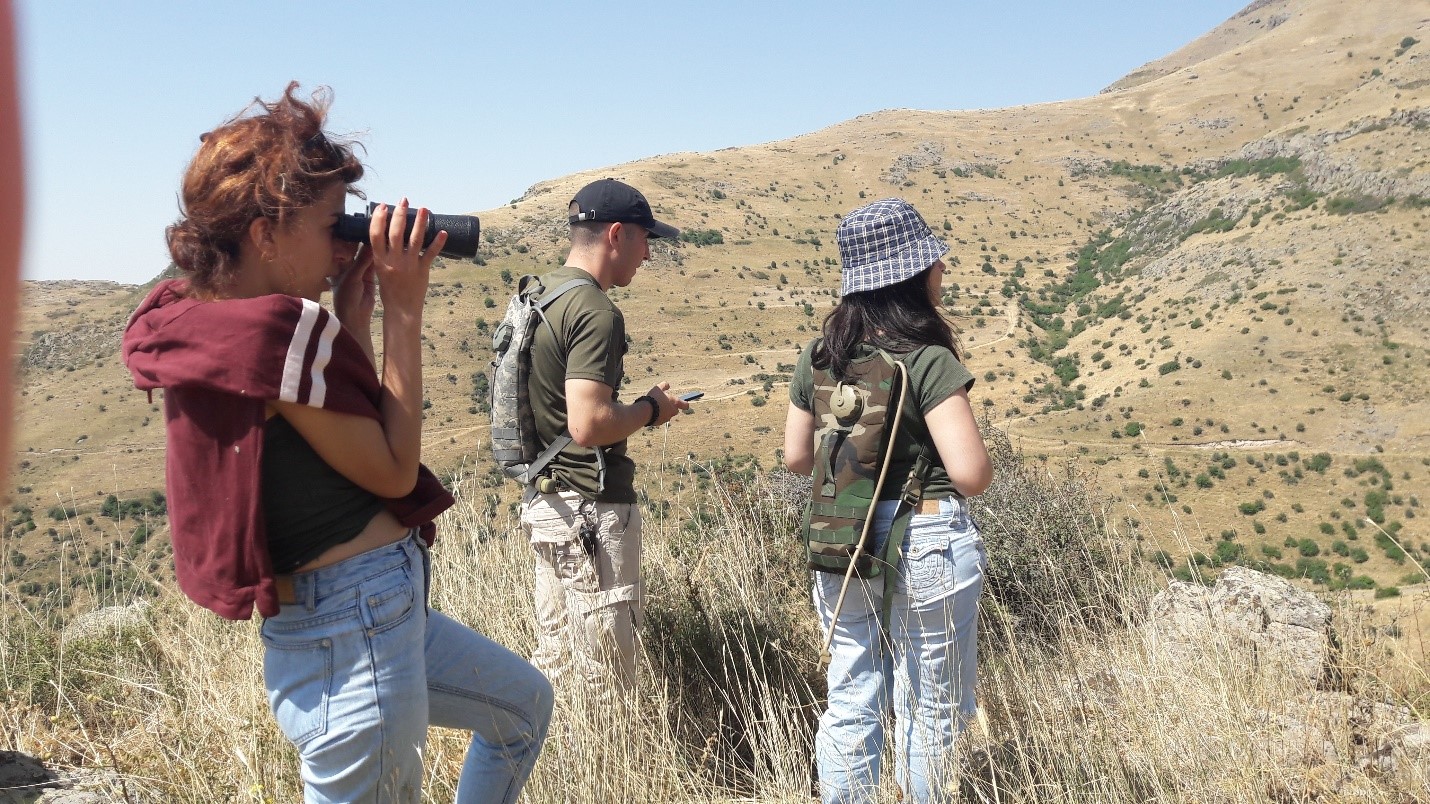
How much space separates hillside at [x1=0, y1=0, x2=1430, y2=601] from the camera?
27875 mm

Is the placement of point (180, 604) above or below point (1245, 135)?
below

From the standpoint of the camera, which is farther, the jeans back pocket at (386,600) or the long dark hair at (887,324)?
the long dark hair at (887,324)

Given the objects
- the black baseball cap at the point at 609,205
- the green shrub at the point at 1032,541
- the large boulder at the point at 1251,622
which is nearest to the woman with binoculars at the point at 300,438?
the black baseball cap at the point at 609,205

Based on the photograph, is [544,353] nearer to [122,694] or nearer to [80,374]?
[122,694]

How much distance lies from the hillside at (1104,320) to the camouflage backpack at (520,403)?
2273 millimetres

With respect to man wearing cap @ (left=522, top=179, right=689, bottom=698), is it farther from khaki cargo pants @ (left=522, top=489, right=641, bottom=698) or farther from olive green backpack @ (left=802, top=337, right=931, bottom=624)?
olive green backpack @ (left=802, top=337, right=931, bottom=624)

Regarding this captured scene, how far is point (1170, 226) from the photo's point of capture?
59844 mm

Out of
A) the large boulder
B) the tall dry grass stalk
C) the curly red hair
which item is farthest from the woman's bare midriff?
the large boulder

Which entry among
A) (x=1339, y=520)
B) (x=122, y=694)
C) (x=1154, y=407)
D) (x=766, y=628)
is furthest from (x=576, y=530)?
(x=1154, y=407)

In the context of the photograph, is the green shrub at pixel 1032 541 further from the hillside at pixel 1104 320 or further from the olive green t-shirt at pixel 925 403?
the olive green t-shirt at pixel 925 403

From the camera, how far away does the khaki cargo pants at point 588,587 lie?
2.79m

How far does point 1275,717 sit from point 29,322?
2.96 metres

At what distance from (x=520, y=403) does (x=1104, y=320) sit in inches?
2123

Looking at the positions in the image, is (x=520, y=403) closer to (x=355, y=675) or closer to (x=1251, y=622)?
(x=355, y=675)
